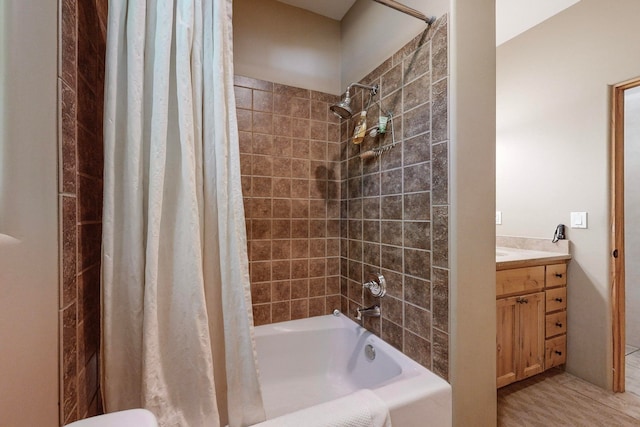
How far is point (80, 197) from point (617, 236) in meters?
2.76

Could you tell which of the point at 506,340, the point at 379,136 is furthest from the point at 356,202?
the point at 506,340

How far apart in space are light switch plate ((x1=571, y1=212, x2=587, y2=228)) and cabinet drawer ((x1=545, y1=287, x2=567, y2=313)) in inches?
18.6

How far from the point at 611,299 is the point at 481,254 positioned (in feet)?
4.56

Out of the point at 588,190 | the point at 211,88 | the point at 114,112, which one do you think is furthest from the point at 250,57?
the point at 588,190

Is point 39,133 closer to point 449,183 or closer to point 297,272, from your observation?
→ point 449,183

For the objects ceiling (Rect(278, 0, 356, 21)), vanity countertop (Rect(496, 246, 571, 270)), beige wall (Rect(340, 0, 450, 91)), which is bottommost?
vanity countertop (Rect(496, 246, 571, 270))

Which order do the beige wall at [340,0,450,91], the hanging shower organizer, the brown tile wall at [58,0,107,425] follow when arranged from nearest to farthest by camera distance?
the brown tile wall at [58,0,107,425] → the beige wall at [340,0,450,91] → the hanging shower organizer

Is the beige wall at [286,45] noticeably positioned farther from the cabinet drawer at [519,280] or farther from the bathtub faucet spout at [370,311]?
the cabinet drawer at [519,280]

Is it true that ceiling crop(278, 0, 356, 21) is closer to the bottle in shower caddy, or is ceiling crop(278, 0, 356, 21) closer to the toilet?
the bottle in shower caddy

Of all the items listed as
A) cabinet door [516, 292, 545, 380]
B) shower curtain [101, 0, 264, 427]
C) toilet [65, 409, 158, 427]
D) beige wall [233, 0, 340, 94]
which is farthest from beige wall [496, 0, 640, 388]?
toilet [65, 409, 158, 427]

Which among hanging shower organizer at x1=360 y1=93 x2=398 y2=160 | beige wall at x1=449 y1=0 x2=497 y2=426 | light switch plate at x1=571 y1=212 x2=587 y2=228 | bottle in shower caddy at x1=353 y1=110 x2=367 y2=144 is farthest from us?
light switch plate at x1=571 y1=212 x2=587 y2=228

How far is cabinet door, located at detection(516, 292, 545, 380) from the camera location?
1.75 metres

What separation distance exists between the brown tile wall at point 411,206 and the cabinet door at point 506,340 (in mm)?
784

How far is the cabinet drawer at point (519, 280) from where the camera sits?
5.47ft
